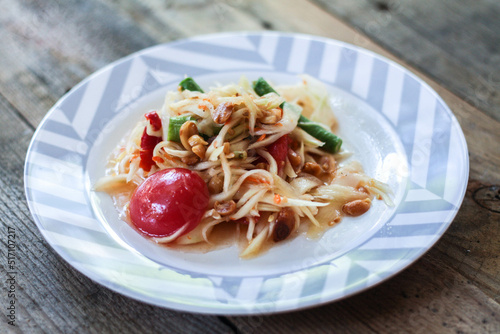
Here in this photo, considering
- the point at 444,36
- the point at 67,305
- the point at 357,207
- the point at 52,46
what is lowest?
the point at 67,305

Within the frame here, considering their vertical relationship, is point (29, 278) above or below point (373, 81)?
below

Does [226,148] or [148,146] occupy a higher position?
[226,148]

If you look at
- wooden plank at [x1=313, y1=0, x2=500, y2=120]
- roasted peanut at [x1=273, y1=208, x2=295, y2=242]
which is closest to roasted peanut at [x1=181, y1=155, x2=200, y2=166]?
roasted peanut at [x1=273, y1=208, x2=295, y2=242]

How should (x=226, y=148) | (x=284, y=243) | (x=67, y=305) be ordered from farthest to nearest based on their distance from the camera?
1. (x=226, y=148)
2. (x=284, y=243)
3. (x=67, y=305)

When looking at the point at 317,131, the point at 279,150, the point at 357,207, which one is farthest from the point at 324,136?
the point at 357,207

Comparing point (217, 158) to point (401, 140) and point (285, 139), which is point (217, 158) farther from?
point (401, 140)

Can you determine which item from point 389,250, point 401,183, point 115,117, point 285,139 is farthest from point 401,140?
point 115,117

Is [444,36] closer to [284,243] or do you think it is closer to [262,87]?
[262,87]
